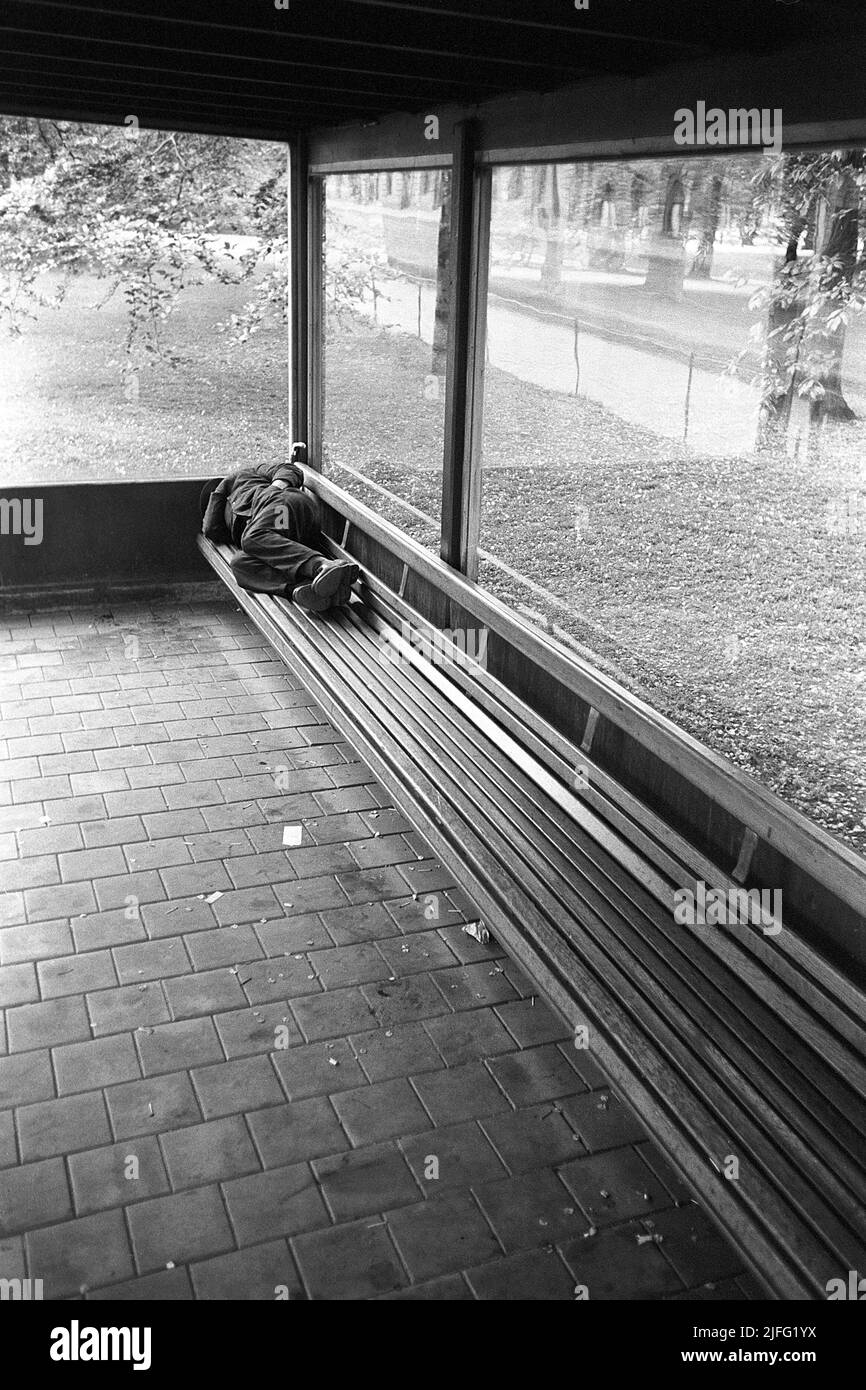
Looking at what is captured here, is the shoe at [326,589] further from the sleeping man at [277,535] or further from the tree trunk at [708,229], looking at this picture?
the tree trunk at [708,229]

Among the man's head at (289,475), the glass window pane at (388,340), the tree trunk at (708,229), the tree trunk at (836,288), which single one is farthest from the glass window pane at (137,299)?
the tree trunk at (836,288)

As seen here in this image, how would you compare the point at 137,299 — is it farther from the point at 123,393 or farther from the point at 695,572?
the point at 695,572

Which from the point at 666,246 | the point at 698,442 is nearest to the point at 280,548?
the point at 698,442

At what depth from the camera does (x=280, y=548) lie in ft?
22.2

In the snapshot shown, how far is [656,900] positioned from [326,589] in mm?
3149

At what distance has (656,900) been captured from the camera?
3627 mm

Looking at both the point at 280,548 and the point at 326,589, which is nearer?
the point at 326,589

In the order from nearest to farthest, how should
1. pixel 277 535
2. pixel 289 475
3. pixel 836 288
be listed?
pixel 836 288
pixel 277 535
pixel 289 475

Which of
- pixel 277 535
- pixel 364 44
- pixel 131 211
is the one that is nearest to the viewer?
pixel 364 44

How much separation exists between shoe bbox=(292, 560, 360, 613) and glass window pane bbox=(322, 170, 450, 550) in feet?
1.52

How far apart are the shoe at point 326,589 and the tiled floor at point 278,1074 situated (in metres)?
1.01

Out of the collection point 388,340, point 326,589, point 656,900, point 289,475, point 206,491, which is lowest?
point 656,900

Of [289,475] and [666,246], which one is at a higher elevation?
[666,246]
